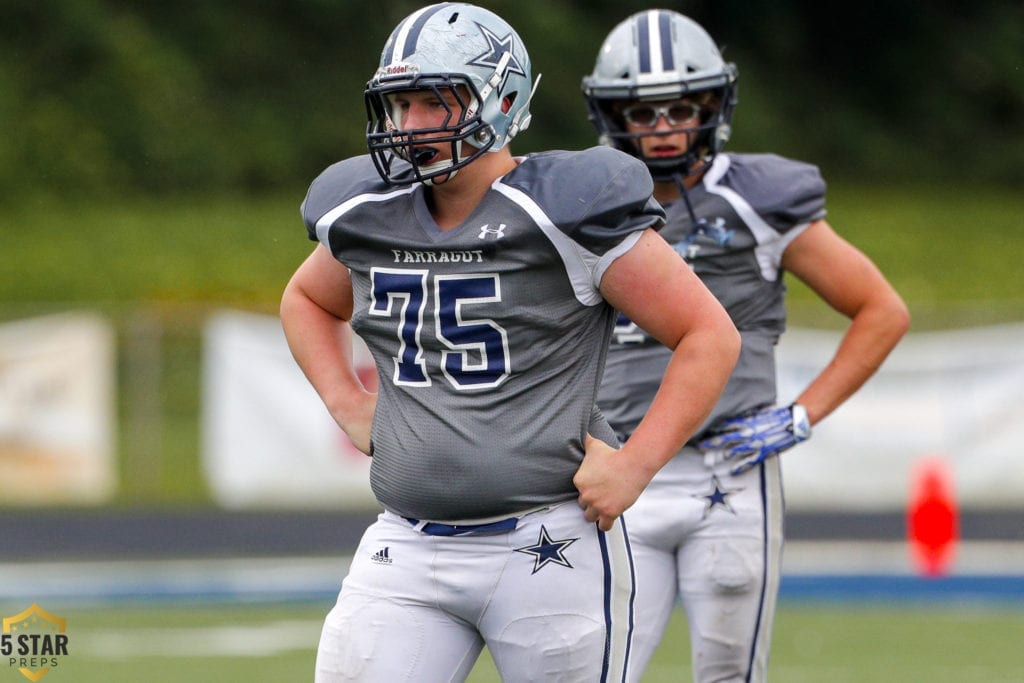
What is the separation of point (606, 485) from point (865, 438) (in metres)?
8.09

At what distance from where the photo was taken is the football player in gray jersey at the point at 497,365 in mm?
3312

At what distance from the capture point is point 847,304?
4527 mm

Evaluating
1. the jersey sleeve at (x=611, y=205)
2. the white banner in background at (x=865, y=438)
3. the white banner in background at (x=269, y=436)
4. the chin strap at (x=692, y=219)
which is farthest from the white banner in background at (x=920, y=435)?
the jersey sleeve at (x=611, y=205)

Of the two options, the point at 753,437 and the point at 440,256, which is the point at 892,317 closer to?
the point at 753,437

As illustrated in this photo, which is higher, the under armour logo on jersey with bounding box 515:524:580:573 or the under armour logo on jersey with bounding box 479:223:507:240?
the under armour logo on jersey with bounding box 479:223:507:240

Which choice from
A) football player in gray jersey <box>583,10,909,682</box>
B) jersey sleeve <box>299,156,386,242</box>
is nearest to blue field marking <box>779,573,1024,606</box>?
football player in gray jersey <box>583,10,909,682</box>

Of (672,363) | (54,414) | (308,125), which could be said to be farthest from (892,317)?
(308,125)

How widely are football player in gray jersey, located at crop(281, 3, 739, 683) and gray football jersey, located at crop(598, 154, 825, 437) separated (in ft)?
3.26

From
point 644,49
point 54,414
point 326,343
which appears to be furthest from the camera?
point 54,414

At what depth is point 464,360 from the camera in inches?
132

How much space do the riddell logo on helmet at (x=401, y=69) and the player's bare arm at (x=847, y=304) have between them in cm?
146

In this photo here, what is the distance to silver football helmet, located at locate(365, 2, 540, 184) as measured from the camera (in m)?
3.31

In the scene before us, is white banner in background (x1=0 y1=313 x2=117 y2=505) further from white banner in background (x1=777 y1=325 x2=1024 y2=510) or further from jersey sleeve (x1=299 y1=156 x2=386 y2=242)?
jersey sleeve (x1=299 y1=156 x2=386 y2=242)

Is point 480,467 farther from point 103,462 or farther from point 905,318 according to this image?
point 103,462
